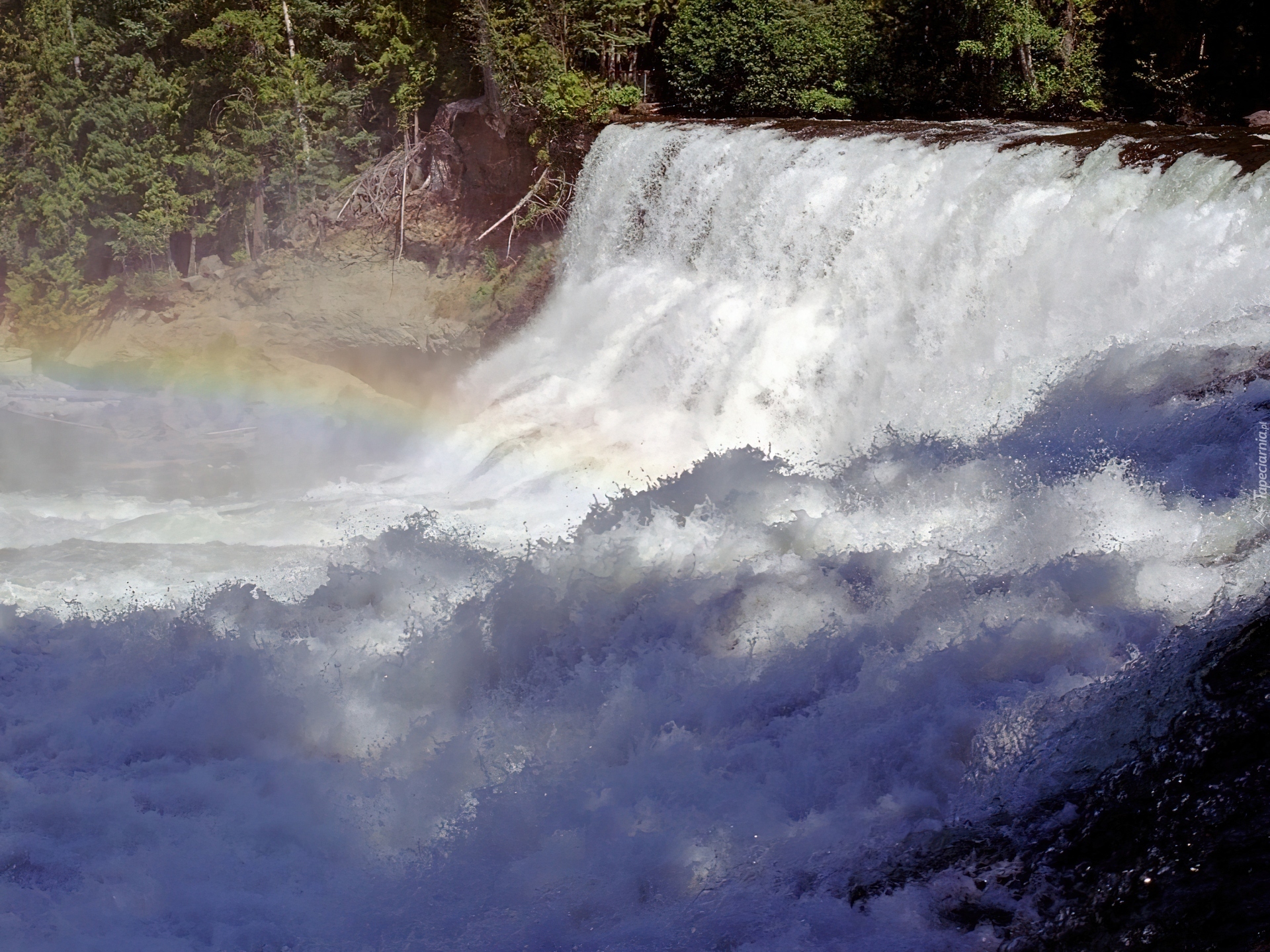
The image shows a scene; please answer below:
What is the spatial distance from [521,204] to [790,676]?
9388mm

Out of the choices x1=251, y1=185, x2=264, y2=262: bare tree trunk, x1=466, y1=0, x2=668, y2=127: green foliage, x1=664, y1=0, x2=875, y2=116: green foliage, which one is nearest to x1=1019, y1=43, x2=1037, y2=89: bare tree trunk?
x1=664, y1=0, x2=875, y2=116: green foliage

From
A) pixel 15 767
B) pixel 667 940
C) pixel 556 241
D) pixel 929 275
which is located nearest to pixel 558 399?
pixel 556 241

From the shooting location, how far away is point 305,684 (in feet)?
15.4

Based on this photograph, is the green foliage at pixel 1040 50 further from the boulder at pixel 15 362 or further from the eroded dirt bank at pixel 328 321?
the boulder at pixel 15 362

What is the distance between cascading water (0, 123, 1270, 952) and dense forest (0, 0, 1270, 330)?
501 cm

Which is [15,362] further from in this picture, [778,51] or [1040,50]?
[1040,50]

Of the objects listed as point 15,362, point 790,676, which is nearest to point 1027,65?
point 790,676

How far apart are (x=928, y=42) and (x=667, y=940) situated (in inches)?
469

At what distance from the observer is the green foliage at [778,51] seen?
1310cm

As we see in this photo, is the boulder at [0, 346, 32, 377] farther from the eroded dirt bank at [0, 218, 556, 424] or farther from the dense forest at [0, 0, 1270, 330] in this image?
the dense forest at [0, 0, 1270, 330]

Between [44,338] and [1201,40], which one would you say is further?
[44,338]

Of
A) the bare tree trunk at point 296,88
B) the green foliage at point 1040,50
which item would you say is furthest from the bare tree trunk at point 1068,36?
the bare tree trunk at point 296,88

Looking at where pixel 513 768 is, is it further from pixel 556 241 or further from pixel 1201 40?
pixel 1201 40

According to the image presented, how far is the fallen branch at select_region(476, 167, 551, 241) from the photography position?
12.4 m
